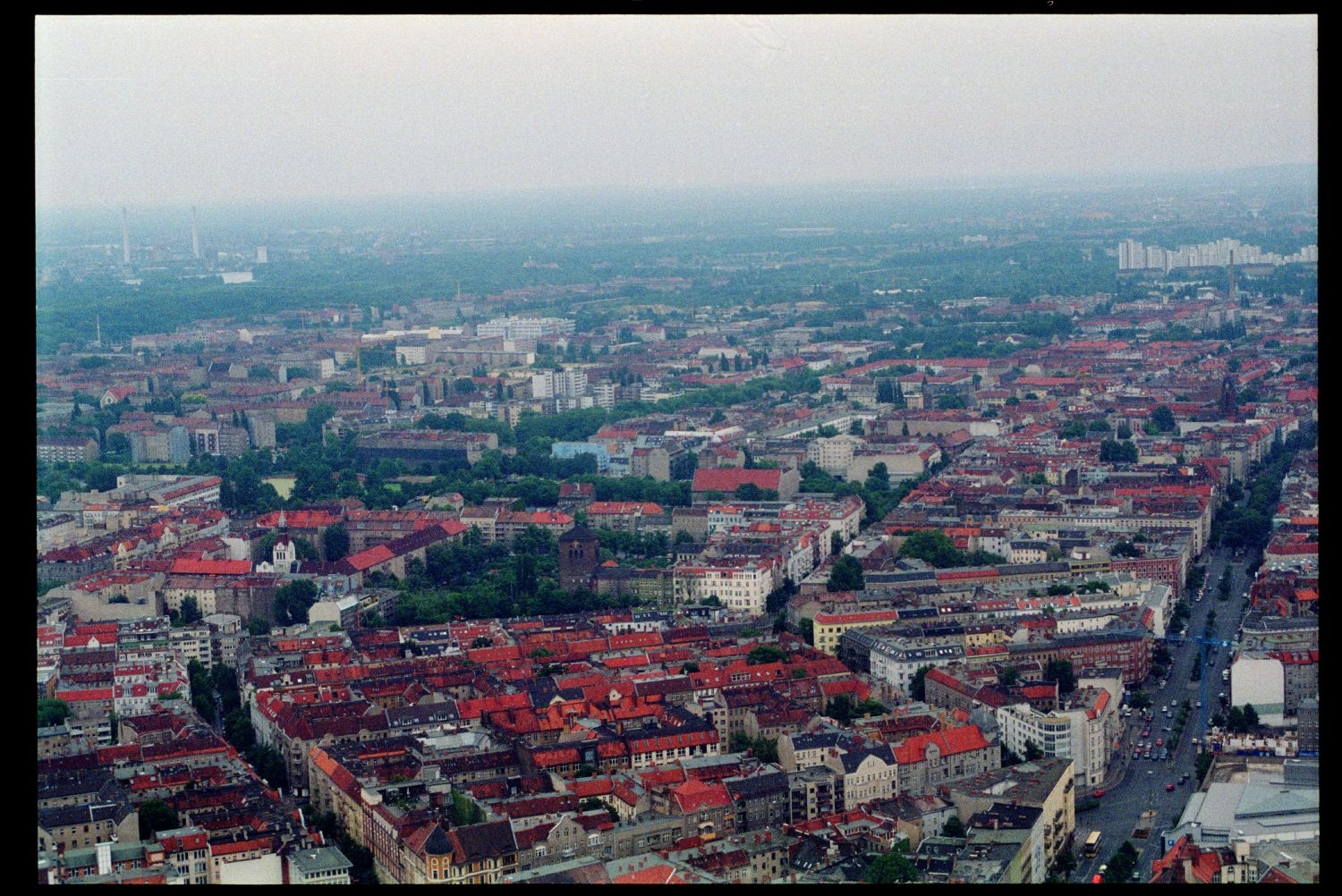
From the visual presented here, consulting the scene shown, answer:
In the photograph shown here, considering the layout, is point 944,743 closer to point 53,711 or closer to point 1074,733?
point 1074,733

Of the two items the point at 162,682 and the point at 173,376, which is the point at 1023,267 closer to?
the point at 173,376

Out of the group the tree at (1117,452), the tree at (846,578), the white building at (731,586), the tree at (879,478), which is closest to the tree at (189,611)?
the white building at (731,586)

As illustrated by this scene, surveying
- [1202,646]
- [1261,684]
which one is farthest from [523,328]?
[1261,684]

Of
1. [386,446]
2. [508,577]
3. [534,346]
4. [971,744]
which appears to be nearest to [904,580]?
[508,577]

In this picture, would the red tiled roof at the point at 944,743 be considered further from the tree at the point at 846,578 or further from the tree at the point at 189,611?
the tree at the point at 189,611

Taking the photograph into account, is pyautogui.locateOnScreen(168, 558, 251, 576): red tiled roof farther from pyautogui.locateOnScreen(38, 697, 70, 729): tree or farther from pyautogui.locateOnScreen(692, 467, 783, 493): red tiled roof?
pyautogui.locateOnScreen(692, 467, 783, 493): red tiled roof

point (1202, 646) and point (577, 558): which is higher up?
point (577, 558)
